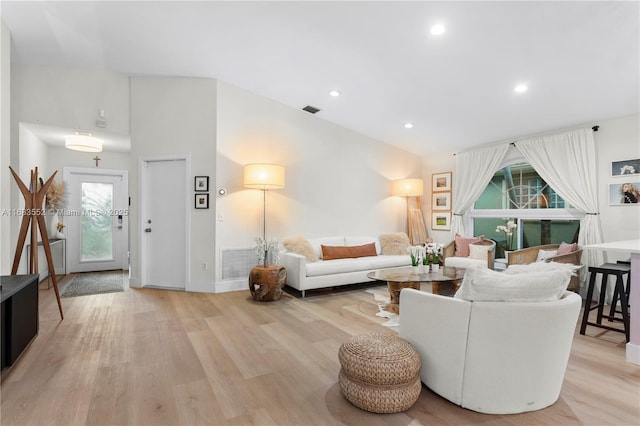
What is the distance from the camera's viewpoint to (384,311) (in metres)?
3.89

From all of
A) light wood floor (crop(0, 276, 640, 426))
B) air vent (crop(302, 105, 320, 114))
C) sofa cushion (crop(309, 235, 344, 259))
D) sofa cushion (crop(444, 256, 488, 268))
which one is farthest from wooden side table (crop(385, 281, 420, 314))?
air vent (crop(302, 105, 320, 114))

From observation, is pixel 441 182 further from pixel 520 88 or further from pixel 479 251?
pixel 520 88

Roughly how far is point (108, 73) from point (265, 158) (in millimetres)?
2541

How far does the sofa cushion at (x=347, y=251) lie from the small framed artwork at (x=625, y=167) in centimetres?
332

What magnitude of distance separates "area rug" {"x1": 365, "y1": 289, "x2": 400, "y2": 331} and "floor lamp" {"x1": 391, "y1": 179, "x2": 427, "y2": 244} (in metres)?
2.13

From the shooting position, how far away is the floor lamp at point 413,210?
629cm

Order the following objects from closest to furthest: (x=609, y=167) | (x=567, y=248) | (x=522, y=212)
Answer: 1. (x=609, y=167)
2. (x=567, y=248)
3. (x=522, y=212)

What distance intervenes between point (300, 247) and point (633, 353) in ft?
12.1

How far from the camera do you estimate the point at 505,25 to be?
289 cm

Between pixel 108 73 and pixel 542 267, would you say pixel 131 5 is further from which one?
pixel 542 267

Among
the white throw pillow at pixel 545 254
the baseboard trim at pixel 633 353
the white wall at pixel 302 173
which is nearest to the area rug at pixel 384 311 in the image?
the white wall at pixel 302 173

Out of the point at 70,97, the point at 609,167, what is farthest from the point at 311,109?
the point at 609,167

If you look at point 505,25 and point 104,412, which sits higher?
point 505,25

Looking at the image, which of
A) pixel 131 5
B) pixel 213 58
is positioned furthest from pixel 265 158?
pixel 131 5
